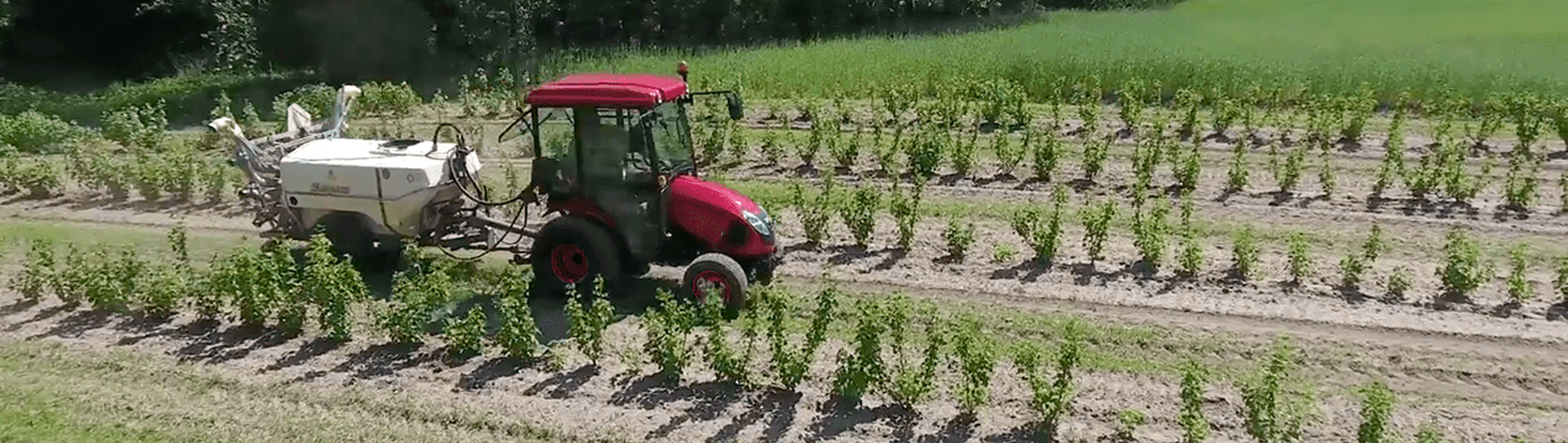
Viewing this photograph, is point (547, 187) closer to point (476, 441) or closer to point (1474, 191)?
point (476, 441)

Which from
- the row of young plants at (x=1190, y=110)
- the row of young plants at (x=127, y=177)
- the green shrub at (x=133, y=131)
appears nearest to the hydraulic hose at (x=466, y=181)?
the row of young plants at (x=127, y=177)

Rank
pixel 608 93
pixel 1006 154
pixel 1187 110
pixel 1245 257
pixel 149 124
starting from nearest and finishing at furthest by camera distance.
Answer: pixel 608 93
pixel 1245 257
pixel 1006 154
pixel 1187 110
pixel 149 124

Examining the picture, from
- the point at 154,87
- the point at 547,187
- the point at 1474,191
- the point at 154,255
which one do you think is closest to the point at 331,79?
the point at 154,87

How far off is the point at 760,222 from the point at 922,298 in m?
1.63

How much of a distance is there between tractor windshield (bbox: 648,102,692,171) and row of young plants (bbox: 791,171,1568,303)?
215 centimetres

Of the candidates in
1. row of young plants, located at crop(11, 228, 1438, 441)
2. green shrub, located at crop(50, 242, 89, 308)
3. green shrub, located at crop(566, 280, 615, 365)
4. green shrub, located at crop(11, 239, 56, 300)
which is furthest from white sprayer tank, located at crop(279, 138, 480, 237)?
green shrub, located at crop(566, 280, 615, 365)

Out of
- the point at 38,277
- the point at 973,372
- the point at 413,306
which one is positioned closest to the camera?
the point at 973,372

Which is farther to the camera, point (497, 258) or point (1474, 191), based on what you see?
point (1474, 191)

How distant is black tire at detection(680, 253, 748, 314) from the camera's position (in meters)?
9.51

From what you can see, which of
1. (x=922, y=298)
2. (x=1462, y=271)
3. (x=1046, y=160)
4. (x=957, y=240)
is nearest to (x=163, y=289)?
(x=922, y=298)

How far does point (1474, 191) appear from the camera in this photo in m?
12.9

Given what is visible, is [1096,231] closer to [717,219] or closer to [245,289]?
[717,219]

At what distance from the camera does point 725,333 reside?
8789mm

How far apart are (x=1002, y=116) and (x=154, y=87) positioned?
57.6 ft
